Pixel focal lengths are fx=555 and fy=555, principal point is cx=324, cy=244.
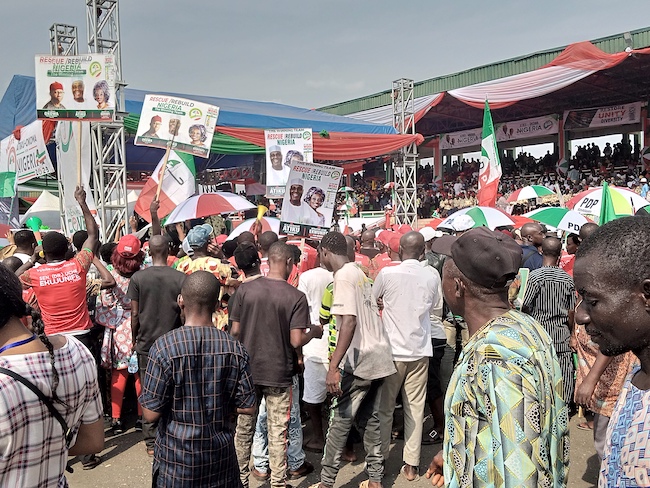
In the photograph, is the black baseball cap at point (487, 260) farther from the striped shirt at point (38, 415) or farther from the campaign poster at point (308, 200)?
the campaign poster at point (308, 200)

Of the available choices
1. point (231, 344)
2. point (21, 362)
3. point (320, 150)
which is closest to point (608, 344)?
point (21, 362)

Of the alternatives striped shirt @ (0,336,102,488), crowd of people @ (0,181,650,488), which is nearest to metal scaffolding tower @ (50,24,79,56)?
crowd of people @ (0,181,650,488)

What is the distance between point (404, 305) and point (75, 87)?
4772mm

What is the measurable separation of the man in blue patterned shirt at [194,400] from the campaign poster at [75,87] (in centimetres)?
467

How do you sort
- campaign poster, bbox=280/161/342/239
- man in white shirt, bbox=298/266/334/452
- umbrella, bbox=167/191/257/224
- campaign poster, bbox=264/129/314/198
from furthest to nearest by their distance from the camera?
1. campaign poster, bbox=264/129/314/198
2. umbrella, bbox=167/191/257/224
3. campaign poster, bbox=280/161/342/239
4. man in white shirt, bbox=298/266/334/452

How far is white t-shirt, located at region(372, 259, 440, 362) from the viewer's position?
3930 millimetres

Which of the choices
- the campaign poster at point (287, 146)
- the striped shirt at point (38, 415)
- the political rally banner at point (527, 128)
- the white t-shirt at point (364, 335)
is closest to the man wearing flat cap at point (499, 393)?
the striped shirt at point (38, 415)

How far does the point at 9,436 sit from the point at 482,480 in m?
1.31

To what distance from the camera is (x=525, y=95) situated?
15.5m

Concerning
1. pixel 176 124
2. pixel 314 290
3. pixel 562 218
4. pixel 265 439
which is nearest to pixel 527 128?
pixel 562 218

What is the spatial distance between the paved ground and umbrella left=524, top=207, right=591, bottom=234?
9.53 feet

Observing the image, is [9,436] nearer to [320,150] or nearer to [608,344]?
[608,344]

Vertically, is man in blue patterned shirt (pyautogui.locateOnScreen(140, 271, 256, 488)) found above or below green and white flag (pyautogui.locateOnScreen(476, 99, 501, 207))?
below

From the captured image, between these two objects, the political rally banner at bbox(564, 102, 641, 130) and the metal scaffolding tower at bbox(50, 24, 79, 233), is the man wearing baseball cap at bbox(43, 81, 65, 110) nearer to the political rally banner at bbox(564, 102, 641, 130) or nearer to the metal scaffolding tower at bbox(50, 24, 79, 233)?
the metal scaffolding tower at bbox(50, 24, 79, 233)
